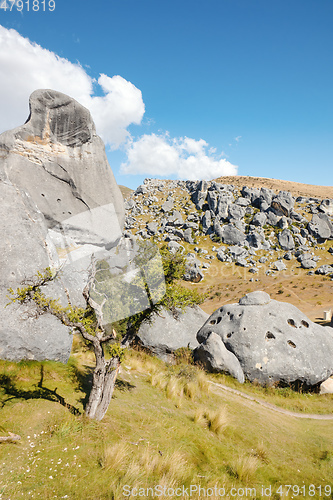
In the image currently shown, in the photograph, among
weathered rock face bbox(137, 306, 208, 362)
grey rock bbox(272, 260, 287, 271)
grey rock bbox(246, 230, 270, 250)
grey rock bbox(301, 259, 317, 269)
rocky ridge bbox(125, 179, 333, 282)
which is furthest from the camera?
grey rock bbox(246, 230, 270, 250)

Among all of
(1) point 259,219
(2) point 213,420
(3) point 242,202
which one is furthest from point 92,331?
(3) point 242,202

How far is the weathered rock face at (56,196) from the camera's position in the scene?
1113 cm

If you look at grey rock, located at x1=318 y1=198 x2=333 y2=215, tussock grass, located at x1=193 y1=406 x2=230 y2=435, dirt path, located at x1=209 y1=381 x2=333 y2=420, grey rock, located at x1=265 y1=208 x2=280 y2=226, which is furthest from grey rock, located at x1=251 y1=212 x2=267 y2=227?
tussock grass, located at x1=193 y1=406 x2=230 y2=435

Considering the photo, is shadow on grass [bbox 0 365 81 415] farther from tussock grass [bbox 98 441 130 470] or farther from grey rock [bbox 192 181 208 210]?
grey rock [bbox 192 181 208 210]

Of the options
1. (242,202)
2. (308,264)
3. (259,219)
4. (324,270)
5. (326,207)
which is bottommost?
(324,270)

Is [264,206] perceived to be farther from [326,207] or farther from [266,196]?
[326,207]

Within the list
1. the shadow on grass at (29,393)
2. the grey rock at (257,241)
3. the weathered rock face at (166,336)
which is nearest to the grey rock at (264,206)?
the grey rock at (257,241)

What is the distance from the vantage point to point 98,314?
22.8 ft

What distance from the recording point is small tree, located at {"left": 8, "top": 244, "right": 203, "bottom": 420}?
21.1 ft

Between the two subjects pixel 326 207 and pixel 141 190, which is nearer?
pixel 326 207

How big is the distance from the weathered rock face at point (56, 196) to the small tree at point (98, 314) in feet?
11.2

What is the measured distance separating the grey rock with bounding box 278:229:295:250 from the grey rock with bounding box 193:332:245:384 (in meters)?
68.4

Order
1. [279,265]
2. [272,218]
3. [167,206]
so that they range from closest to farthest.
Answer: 1. [279,265]
2. [272,218]
3. [167,206]

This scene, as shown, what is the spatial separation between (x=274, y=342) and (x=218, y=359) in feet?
12.9
